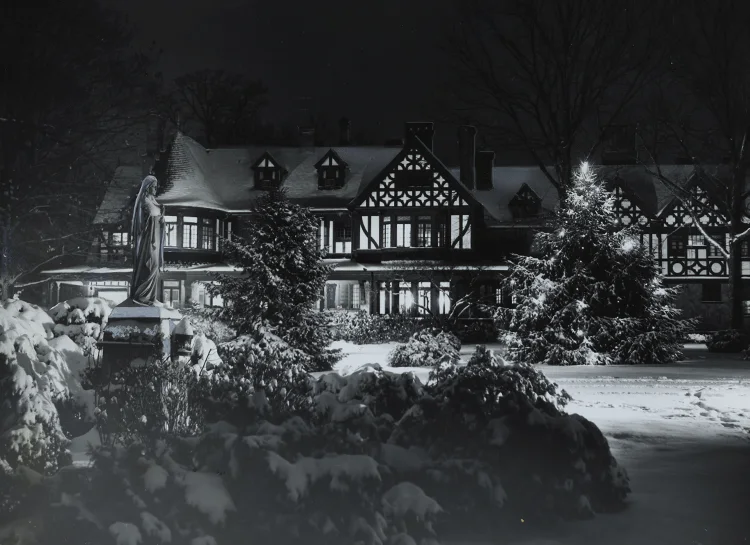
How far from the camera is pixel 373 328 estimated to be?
1151 inches

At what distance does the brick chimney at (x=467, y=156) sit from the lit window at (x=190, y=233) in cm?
1314

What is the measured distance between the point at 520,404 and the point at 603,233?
16174 mm

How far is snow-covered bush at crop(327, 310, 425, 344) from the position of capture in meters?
28.8

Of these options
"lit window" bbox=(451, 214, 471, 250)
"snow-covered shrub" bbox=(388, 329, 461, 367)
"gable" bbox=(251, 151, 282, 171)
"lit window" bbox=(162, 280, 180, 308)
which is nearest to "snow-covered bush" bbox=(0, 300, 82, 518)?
"snow-covered shrub" bbox=(388, 329, 461, 367)

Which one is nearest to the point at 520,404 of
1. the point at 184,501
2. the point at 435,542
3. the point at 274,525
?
the point at 435,542

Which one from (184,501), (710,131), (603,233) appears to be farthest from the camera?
(710,131)

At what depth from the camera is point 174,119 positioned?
38969 mm

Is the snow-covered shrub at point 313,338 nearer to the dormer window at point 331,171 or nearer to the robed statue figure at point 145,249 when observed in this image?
the robed statue figure at point 145,249

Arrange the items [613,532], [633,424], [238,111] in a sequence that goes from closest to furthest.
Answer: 1. [613,532]
2. [633,424]
3. [238,111]

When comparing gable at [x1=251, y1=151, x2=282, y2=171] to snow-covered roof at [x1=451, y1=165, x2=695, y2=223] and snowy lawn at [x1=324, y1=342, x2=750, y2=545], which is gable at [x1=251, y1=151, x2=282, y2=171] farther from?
snowy lawn at [x1=324, y1=342, x2=750, y2=545]

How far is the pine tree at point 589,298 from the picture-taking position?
21.2 meters

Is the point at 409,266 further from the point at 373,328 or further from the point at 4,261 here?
the point at 4,261

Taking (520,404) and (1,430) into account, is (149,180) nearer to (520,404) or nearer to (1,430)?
(1,430)

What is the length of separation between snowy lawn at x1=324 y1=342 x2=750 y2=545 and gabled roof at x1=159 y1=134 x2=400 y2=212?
21.1 metres
